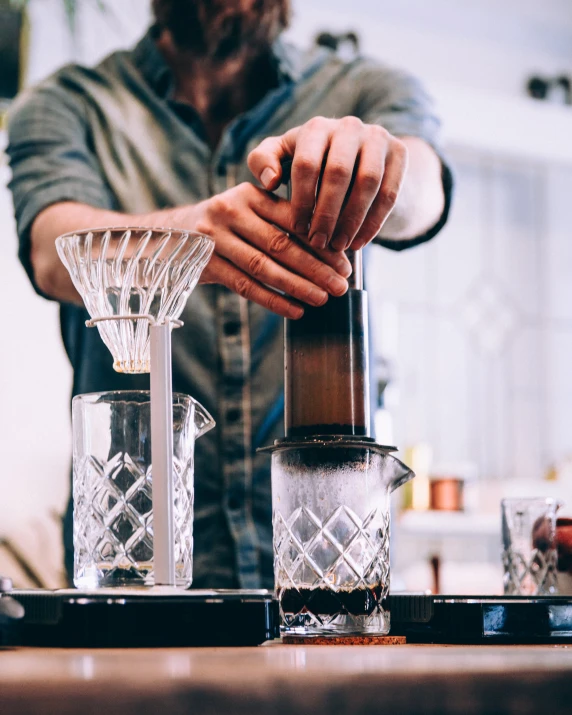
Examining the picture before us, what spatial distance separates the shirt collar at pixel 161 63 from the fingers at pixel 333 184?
32.1 inches

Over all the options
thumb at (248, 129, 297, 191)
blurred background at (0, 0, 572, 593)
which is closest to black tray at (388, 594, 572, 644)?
thumb at (248, 129, 297, 191)

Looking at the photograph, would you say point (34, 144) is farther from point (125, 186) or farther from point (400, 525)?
point (400, 525)

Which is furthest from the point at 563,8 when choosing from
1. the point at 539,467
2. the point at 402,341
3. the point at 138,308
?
the point at 138,308

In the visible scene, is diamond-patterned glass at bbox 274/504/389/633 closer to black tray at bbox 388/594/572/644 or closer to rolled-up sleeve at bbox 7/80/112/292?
black tray at bbox 388/594/572/644

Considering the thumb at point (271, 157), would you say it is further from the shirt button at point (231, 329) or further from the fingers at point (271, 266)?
the shirt button at point (231, 329)

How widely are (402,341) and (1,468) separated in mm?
1612

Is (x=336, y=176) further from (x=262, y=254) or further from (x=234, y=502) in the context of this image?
(x=234, y=502)

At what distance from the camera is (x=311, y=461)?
621 mm

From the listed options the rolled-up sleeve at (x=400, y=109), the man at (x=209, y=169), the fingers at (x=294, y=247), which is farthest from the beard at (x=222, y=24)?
the fingers at (x=294, y=247)

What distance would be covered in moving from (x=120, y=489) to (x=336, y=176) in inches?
10.4

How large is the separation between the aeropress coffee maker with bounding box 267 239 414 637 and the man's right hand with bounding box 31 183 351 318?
0.04 metres

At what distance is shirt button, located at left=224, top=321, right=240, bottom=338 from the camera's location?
1398 millimetres

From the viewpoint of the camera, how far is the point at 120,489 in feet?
2.14

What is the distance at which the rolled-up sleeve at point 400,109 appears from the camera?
1.27 m
